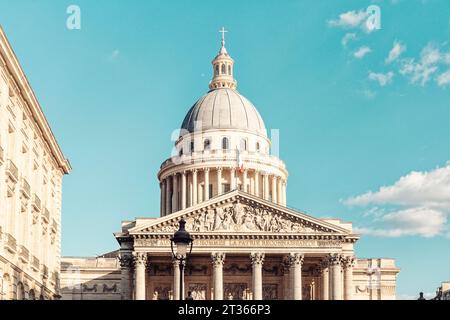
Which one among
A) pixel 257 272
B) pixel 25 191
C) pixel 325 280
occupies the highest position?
pixel 25 191

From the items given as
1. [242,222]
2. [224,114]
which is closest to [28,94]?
[242,222]

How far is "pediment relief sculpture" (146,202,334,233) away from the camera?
9162cm

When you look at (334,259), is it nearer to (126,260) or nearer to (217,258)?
(217,258)

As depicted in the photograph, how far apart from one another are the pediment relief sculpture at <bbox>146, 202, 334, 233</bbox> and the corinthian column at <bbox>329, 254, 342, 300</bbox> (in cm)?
296

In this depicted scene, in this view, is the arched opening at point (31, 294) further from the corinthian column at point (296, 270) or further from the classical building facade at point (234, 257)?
the corinthian column at point (296, 270)

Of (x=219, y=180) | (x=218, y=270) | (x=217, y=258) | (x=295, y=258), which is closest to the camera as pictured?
(x=218, y=270)

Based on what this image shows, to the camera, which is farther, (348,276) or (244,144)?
(244,144)

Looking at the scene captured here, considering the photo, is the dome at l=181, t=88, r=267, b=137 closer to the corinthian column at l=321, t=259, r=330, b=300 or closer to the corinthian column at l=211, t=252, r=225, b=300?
the corinthian column at l=321, t=259, r=330, b=300

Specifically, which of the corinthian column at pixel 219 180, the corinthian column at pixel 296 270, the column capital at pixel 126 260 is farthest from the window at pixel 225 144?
the corinthian column at pixel 296 270

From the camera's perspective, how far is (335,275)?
91.1 meters

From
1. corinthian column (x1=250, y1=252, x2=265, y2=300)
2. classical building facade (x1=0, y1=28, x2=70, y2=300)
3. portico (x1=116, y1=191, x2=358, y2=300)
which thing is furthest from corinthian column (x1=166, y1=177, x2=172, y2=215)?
classical building facade (x1=0, y1=28, x2=70, y2=300)

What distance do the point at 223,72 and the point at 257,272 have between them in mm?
51187

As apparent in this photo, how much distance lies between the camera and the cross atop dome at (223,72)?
13300cm
